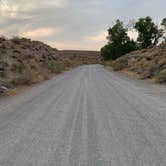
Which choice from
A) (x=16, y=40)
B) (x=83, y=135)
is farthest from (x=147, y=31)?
(x=83, y=135)

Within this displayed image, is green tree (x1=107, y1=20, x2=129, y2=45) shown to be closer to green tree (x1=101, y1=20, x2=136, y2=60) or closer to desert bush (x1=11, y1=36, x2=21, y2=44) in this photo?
green tree (x1=101, y1=20, x2=136, y2=60)

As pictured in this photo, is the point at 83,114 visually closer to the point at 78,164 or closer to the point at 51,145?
the point at 51,145

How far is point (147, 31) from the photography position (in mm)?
73125

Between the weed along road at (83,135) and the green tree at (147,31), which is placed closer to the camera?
the weed along road at (83,135)

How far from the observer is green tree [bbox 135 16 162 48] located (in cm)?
7294

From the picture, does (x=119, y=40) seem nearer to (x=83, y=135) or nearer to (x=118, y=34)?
(x=118, y=34)

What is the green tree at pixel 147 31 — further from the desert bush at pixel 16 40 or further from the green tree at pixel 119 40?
the desert bush at pixel 16 40

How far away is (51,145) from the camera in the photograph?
578 centimetres

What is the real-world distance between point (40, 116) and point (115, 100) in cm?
421

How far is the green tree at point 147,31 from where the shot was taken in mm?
72938

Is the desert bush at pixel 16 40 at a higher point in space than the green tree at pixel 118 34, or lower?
lower

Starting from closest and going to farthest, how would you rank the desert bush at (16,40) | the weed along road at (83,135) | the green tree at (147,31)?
the weed along road at (83,135), the desert bush at (16,40), the green tree at (147,31)

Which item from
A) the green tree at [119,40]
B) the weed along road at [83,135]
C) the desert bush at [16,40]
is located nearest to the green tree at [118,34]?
the green tree at [119,40]

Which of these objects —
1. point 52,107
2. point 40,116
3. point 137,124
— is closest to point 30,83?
point 52,107
